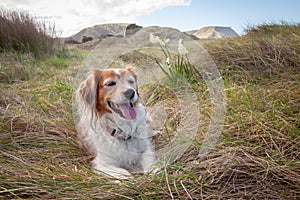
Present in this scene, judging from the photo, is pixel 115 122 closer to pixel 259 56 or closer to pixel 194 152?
pixel 194 152

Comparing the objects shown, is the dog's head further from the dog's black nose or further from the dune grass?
the dune grass

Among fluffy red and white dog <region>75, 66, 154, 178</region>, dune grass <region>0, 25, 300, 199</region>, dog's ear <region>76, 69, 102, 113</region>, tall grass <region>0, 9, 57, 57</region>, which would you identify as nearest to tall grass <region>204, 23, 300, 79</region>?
dune grass <region>0, 25, 300, 199</region>

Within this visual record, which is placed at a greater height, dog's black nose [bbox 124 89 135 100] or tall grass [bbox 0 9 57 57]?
tall grass [bbox 0 9 57 57]

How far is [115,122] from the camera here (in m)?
2.29

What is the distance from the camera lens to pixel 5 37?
5.96 meters

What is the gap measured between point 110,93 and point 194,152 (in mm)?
760

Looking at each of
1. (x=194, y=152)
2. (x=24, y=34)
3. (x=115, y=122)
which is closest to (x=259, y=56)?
(x=194, y=152)

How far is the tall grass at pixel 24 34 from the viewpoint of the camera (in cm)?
596

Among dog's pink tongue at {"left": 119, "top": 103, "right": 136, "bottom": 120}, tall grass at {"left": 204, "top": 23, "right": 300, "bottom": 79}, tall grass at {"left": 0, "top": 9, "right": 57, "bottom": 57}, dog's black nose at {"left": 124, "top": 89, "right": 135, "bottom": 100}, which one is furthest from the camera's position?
tall grass at {"left": 0, "top": 9, "right": 57, "bottom": 57}

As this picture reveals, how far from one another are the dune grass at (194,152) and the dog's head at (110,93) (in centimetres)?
41

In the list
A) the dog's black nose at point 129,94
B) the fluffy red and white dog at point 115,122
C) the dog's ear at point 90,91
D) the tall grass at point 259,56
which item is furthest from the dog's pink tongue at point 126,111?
the tall grass at point 259,56

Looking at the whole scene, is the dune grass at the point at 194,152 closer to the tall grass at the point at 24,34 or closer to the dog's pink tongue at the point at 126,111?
the dog's pink tongue at the point at 126,111

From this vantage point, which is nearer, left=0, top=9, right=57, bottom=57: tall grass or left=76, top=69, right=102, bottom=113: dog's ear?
left=76, top=69, right=102, bottom=113: dog's ear

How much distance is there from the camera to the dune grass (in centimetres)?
152
